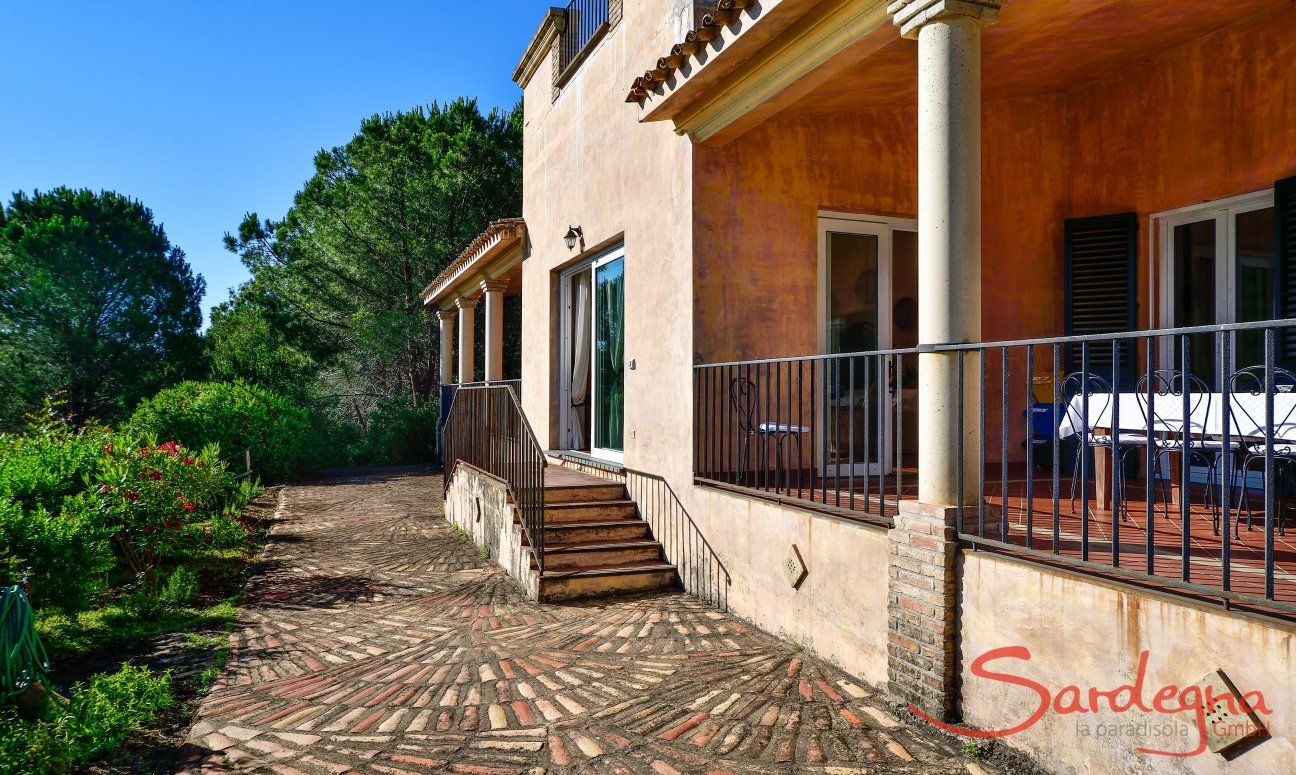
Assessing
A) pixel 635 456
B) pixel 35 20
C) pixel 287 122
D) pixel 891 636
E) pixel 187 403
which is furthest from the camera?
pixel 287 122

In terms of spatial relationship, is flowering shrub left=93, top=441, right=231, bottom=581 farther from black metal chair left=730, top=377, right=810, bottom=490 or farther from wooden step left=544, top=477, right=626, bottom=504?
black metal chair left=730, top=377, right=810, bottom=490

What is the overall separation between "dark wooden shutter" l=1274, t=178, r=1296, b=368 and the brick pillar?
3101mm

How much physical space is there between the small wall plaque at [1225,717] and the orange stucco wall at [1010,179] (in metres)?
→ 4.01

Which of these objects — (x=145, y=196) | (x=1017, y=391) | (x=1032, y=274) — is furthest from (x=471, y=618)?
(x=145, y=196)

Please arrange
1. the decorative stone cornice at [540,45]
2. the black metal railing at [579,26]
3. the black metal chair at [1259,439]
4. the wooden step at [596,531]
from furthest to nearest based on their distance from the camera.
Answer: the decorative stone cornice at [540,45] < the black metal railing at [579,26] < the wooden step at [596,531] < the black metal chair at [1259,439]

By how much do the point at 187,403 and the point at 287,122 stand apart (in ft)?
51.7

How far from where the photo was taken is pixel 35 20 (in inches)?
750

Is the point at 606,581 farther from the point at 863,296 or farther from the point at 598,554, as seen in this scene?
the point at 863,296

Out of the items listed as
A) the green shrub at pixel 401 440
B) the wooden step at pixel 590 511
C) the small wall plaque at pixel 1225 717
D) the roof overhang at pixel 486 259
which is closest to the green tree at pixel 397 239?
the green shrub at pixel 401 440

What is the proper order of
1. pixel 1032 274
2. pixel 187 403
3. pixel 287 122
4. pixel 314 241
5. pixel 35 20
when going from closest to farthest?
pixel 1032 274 < pixel 187 403 < pixel 35 20 < pixel 314 241 < pixel 287 122

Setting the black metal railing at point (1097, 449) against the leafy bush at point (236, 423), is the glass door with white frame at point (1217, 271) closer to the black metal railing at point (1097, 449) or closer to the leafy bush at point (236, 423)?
the black metal railing at point (1097, 449)

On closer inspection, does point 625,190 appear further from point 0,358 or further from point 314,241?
point 0,358

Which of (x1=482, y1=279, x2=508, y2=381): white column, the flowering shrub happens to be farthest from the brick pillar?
(x1=482, y1=279, x2=508, y2=381): white column

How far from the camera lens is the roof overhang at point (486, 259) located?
35.3 ft
